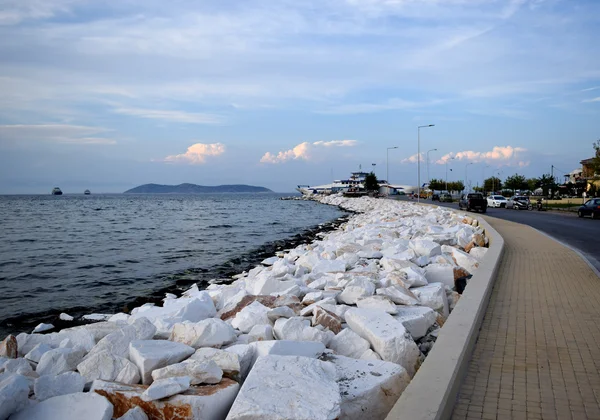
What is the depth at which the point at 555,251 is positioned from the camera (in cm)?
1162

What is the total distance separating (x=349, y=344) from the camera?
4504mm

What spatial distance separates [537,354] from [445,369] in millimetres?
1351

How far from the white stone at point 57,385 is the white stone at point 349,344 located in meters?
2.11

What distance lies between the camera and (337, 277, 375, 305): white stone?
6285mm

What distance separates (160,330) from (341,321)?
1889 mm

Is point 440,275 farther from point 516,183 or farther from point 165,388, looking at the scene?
point 516,183

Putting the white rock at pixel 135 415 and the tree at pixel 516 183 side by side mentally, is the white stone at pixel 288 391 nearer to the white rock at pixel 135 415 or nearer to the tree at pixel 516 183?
the white rock at pixel 135 415

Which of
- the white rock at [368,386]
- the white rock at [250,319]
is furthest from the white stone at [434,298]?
the white rock at [368,386]

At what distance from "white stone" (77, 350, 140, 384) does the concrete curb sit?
2.01 metres

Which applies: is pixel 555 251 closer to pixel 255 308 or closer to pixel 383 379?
pixel 255 308

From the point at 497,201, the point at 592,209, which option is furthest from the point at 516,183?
the point at 592,209

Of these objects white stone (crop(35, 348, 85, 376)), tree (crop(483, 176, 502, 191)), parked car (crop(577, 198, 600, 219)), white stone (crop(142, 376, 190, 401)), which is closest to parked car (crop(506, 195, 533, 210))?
parked car (crop(577, 198, 600, 219))

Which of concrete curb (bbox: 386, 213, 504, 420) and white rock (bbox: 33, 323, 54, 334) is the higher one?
concrete curb (bbox: 386, 213, 504, 420)

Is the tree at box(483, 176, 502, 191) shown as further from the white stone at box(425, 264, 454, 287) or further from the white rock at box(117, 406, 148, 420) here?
the white rock at box(117, 406, 148, 420)
